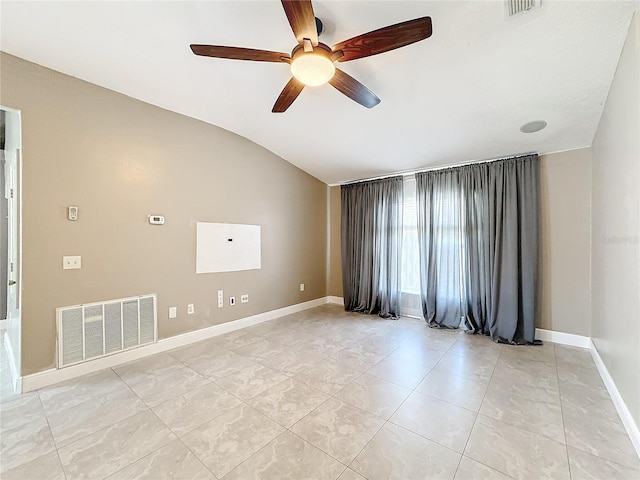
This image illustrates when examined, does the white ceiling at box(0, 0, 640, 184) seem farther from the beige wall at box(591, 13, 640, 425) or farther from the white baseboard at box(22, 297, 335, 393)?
the white baseboard at box(22, 297, 335, 393)

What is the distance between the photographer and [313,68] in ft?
5.88

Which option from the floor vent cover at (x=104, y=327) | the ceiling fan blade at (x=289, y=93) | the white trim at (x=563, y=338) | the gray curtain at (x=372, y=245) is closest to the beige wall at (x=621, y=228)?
the white trim at (x=563, y=338)

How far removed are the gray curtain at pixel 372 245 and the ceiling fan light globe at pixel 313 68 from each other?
3.04 meters

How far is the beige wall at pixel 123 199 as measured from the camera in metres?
2.37

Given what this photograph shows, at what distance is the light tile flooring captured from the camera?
1.54m

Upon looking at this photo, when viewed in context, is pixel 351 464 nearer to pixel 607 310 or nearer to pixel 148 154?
pixel 607 310

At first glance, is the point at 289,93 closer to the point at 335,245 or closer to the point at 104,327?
the point at 104,327

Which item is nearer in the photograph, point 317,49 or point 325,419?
point 317,49

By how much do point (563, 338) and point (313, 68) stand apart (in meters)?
4.21

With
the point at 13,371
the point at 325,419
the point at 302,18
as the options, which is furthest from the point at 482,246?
the point at 13,371

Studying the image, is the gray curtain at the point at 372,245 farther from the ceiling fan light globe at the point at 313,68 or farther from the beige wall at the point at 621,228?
the ceiling fan light globe at the point at 313,68

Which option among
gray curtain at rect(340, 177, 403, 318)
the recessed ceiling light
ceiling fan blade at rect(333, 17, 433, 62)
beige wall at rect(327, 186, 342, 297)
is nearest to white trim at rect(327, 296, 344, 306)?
beige wall at rect(327, 186, 342, 297)

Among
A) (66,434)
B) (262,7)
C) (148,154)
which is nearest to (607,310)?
(262,7)

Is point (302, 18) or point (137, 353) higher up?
point (302, 18)
